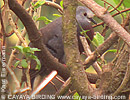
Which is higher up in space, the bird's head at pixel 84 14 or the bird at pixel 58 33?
the bird's head at pixel 84 14

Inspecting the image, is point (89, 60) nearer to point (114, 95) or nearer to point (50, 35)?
point (114, 95)

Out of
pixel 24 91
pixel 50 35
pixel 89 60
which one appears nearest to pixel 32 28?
pixel 89 60

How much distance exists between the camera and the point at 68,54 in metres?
0.84

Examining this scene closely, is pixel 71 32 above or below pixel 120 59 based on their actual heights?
above

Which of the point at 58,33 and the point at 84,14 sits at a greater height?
the point at 84,14

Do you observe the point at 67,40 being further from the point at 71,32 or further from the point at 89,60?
the point at 89,60

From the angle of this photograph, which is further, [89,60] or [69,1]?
[89,60]

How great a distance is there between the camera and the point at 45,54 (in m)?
1.18

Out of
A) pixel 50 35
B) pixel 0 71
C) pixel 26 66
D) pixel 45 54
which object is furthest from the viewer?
pixel 50 35

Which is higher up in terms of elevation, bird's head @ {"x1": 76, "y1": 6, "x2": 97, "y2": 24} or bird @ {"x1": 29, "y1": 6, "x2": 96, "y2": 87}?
bird's head @ {"x1": 76, "y1": 6, "x2": 97, "y2": 24}

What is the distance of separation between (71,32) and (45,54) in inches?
14.0

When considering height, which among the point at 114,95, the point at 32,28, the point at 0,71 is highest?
the point at 32,28

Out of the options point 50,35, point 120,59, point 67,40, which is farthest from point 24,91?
point 50,35

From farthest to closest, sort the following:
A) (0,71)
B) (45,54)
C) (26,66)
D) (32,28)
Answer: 1. (45,54)
2. (32,28)
3. (26,66)
4. (0,71)
